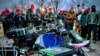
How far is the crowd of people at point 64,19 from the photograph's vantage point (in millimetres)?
3211

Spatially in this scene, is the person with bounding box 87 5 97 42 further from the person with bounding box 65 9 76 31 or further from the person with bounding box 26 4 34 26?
the person with bounding box 26 4 34 26

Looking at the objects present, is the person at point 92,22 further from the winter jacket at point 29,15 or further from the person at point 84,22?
the winter jacket at point 29,15

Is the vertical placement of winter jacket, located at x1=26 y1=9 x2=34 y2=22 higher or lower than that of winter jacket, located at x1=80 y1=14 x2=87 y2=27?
higher

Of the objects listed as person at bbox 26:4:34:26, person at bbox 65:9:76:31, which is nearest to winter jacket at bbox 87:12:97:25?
person at bbox 65:9:76:31

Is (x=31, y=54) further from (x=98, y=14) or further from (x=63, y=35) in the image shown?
(x=98, y=14)

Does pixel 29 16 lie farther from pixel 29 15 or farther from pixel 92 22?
pixel 92 22

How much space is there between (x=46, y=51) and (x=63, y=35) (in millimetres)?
360

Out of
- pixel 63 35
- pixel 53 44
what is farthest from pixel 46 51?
pixel 63 35

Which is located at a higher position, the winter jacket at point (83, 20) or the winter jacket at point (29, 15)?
the winter jacket at point (29, 15)

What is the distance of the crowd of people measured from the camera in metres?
3.21

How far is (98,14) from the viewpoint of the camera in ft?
10.5

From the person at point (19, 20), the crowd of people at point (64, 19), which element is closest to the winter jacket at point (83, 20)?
the crowd of people at point (64, 19)

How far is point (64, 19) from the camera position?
3.22 metres

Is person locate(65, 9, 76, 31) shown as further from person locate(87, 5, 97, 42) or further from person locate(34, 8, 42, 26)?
person locate(34, 8, 42, 26)
